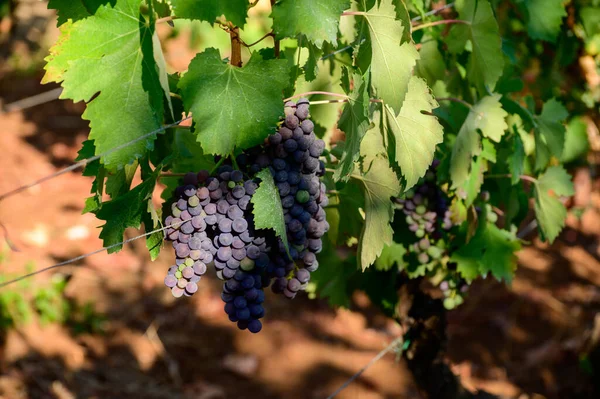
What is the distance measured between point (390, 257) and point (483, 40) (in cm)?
68

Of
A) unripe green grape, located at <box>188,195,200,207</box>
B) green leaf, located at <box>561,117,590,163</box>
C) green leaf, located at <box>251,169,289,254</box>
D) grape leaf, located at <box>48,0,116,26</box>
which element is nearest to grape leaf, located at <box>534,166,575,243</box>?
green leaf, located at <box>561,117,590,163</box>

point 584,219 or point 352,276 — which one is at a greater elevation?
point 352,276

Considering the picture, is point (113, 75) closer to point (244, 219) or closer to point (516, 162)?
point (244, 219)

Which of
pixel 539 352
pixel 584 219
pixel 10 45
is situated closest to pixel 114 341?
pixel 539 352

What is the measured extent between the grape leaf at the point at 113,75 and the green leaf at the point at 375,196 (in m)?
0.45

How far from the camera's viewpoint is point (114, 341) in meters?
4.15

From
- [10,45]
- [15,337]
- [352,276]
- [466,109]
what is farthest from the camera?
[10,45]

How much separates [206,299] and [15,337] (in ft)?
4.08

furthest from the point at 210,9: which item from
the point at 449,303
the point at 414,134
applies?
the point at 449,303

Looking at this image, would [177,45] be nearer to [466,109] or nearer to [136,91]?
[466,109]

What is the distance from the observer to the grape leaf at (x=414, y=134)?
1412mm

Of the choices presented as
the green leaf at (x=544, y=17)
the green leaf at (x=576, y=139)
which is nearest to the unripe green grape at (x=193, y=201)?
the green leaf at (x=544, y=17)

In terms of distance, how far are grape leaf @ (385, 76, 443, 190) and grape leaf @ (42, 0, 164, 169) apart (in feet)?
1.58

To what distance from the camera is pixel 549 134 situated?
2104 millimetres
